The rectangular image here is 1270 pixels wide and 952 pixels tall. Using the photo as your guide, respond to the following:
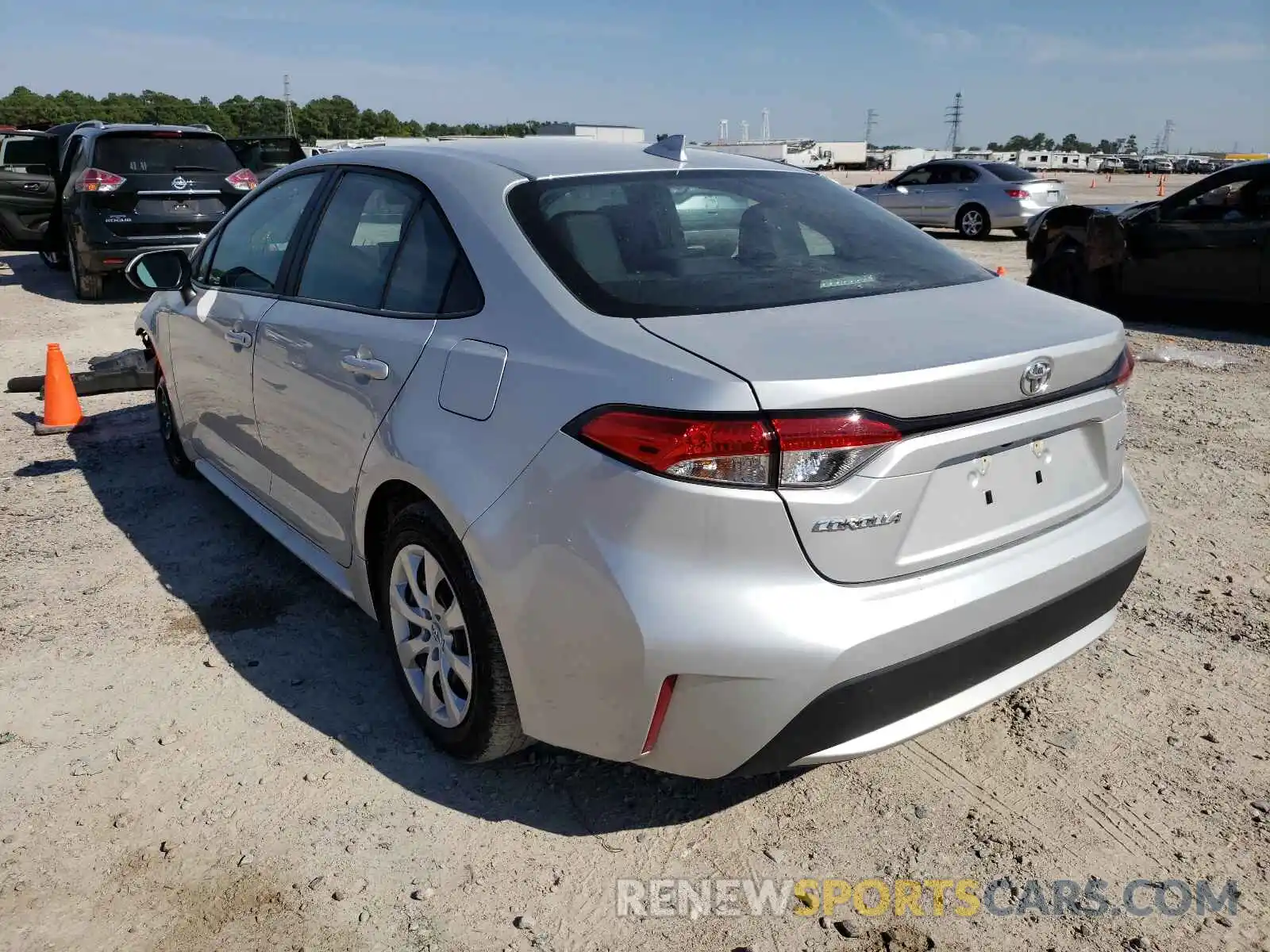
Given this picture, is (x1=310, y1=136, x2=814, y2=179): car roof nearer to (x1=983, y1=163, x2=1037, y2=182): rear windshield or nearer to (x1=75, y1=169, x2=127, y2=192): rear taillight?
(x1=75, y1=169, x2=127, y2=192): rear taillight

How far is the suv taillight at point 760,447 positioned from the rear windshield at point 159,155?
10977 mm

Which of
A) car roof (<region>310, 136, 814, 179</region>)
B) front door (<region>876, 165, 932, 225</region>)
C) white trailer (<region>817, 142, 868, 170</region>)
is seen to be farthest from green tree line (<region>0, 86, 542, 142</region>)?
car roof (<region>310, 136, 814, 179</region>)

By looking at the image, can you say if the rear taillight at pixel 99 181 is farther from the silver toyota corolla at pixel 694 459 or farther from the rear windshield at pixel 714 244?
the rear windshield at pixel 714 244

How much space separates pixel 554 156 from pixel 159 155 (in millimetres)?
9857

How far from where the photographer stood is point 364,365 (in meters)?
3.00

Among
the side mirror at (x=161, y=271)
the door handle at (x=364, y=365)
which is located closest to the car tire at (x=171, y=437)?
the side mirror at (x=161, y=271)

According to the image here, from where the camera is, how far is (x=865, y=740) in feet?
7.59

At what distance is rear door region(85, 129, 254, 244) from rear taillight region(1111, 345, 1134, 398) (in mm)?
10585

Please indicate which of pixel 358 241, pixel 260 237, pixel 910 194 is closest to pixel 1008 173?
pixel 910 194

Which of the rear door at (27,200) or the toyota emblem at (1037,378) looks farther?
the rear door at (27,200)

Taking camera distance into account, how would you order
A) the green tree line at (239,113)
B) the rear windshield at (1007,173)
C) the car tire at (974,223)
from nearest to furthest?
the rear windshield at (1007,173) < the car tire at (974,223) < the green tree line at (239,113)

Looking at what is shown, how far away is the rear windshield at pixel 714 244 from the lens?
257 centimetres

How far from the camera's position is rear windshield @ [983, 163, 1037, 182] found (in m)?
17.7

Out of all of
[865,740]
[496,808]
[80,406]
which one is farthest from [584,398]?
[80,406]
